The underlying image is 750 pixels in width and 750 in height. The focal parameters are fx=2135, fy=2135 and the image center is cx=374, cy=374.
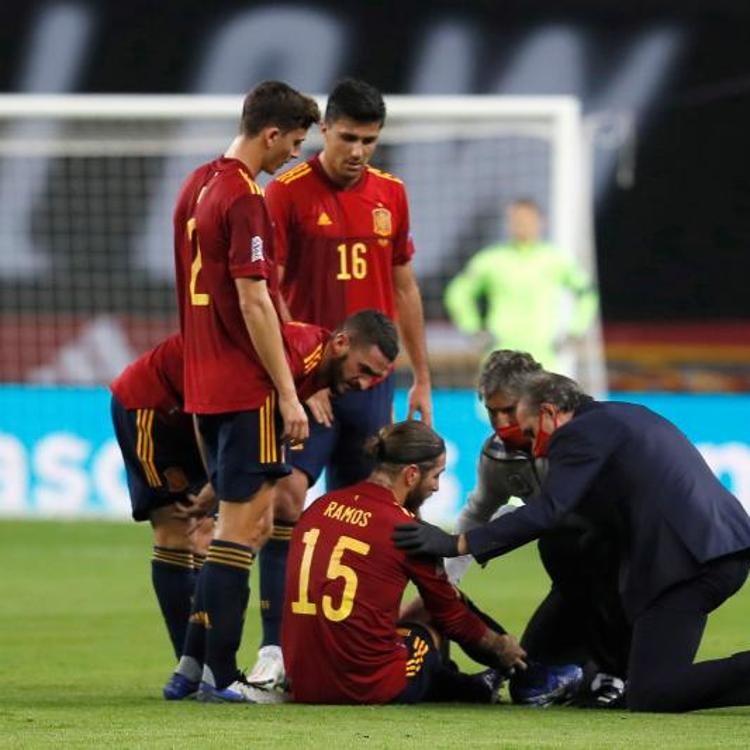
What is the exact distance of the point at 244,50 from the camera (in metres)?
20.3

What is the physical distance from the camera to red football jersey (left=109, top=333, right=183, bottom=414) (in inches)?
263

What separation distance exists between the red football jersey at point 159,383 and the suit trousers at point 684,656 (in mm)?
1674

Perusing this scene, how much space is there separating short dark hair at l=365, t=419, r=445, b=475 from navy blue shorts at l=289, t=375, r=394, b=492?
45.1 inches

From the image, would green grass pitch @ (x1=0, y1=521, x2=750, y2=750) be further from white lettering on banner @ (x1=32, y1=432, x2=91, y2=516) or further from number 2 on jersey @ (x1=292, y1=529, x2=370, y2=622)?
white lettering on banner @ (x1=32, y1=432, x2=91, y2=516)

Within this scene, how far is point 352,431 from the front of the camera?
24.2ft

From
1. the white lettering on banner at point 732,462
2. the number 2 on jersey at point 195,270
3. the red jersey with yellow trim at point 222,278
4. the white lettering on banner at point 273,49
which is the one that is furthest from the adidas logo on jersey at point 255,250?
the white lettering on banner at point 273,49

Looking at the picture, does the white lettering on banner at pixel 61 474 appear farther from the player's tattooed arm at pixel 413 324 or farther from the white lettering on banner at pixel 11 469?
the player's tattooed arm at pixel 413 324

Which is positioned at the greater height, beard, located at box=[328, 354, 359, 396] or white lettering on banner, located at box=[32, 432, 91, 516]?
beard, located at box=[328, 354, 359, 396]

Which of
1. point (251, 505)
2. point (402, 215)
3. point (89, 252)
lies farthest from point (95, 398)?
point (251, 505)

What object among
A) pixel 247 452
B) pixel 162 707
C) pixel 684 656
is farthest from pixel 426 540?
pixel 162 707

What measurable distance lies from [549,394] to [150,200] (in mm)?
11585

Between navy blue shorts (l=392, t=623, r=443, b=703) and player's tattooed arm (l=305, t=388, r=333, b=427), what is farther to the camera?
player's tattooed arm (l=305, t=388, r=333, b=427)

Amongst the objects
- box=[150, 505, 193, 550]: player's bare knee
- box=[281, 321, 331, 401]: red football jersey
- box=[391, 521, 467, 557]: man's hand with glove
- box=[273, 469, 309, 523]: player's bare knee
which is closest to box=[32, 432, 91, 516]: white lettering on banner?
box=[273, 469, 309, 523]: player's bare knee

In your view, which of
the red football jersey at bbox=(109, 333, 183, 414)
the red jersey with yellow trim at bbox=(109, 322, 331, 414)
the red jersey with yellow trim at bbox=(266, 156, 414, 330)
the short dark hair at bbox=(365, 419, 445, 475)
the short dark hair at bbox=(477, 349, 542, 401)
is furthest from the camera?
the red jersey with yellow trim at bbox=(266, 156, 414, 330)
